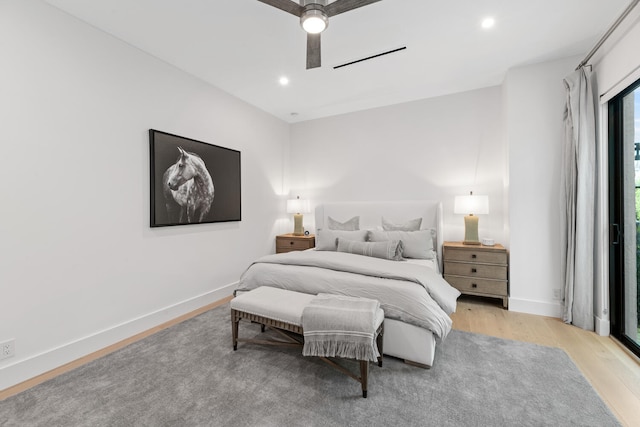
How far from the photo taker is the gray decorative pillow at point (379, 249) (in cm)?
313

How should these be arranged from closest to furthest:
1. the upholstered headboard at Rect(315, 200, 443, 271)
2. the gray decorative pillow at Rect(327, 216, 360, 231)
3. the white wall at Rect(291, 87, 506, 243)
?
the white wall at Rect(291, 87, 506, 243)
the upholstered headboard at Rect(315, 200, 443, 271)
the gray decorative pillow at Rect(327, 216, 360, 231)

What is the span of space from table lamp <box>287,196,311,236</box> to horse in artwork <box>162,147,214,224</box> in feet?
5.06

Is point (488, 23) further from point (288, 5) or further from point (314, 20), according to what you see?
point (288, 5)

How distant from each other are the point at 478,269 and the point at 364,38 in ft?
9.49

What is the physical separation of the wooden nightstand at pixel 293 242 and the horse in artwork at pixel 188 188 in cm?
152

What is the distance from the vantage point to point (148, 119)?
2820mm

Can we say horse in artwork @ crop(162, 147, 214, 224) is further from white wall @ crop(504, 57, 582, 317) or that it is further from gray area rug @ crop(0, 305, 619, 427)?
white wall @ crop(504, 57, 582, 317)

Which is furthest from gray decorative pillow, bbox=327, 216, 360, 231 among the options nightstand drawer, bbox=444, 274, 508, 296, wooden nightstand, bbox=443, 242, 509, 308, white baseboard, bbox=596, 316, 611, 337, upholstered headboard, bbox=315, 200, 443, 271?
white baseboard, bbox=596, 316, 611, 337

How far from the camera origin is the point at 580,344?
2416 millimetres

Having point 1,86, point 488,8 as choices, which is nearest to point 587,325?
point 488,8

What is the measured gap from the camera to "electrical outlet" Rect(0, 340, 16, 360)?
6.26 feet

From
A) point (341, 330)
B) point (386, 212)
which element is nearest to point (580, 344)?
point (341, 330)

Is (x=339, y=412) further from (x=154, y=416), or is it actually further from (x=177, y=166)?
(x=177, y=166)

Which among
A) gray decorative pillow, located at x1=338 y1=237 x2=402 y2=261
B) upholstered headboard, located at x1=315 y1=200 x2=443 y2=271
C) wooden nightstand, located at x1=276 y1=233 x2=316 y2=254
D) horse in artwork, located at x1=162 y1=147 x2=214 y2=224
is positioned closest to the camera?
horse in artwork, located at x1=162 y1=147 x2=214 y2=224
